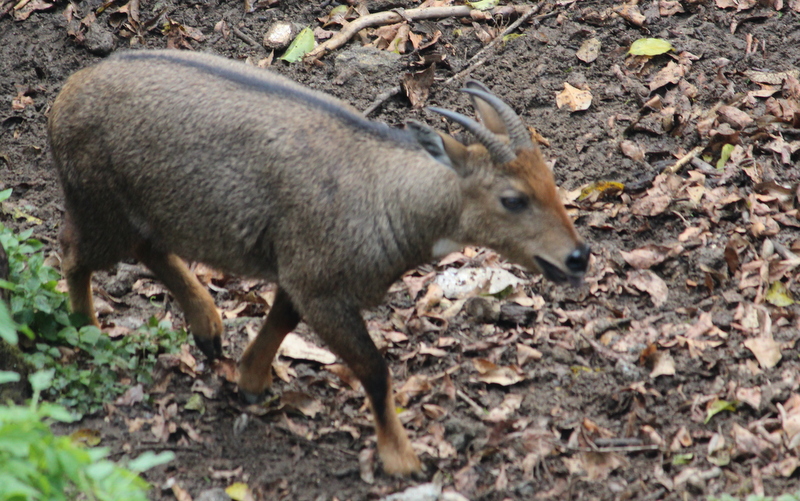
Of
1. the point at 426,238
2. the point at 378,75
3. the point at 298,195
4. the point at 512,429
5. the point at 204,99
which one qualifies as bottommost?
the point at 512,429

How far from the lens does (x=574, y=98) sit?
7551 mm

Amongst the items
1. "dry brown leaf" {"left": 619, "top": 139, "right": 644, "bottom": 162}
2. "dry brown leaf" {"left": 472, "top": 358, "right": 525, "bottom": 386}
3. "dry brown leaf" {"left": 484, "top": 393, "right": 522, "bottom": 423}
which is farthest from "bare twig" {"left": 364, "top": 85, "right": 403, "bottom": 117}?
"dry brown leaf" {"left": 484, "top": 393, "right": 522, "bottom": 423}

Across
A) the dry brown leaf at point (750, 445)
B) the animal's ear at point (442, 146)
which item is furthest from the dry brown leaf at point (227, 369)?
the dry brown leaf at point (750, 445)

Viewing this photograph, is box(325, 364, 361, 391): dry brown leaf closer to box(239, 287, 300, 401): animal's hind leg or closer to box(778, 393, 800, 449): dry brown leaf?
box(239, 287, 300, 401): animal's hind leg

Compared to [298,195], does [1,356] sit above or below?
below

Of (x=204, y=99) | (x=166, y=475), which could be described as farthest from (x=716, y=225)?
(x=166, y=475)

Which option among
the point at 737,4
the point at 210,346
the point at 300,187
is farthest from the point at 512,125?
the point at 737,4

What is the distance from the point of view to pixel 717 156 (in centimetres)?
690

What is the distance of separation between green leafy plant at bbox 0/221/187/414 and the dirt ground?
0.69 ft

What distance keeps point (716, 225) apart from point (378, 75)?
11.3ft

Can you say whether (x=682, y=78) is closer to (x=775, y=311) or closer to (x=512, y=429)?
(x=775, y=311)

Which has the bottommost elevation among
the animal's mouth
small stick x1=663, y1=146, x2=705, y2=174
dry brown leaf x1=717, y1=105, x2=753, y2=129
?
small stick x1=663, y1=146, x2=705, y2=174

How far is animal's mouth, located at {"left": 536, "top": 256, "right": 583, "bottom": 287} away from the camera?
4.62 m

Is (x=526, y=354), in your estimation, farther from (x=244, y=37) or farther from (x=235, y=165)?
(x=244, y=37)
